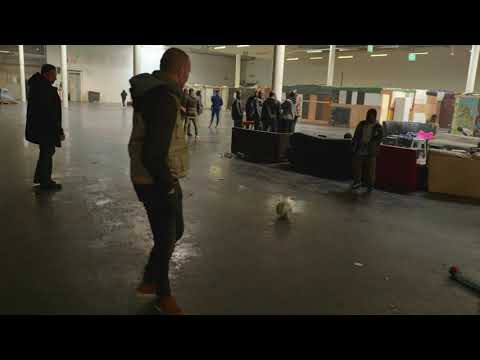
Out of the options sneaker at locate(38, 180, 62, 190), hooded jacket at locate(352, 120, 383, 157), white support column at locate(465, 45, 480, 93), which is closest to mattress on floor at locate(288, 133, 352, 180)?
hooded jacket at locate(352, 120, 383, 157)

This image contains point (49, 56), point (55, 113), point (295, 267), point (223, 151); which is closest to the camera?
point (295, 267)

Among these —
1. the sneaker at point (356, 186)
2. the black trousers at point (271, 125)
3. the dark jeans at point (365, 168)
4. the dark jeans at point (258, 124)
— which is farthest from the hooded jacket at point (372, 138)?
the dark jeans at point (258, 124)

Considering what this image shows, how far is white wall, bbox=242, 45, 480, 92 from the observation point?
2992 cm

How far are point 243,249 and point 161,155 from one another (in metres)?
2.13

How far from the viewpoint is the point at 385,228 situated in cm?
542

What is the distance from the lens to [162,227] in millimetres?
2840

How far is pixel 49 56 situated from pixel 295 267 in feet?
Answer: 123

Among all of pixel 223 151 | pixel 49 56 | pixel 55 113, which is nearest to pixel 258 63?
pixel 49 56

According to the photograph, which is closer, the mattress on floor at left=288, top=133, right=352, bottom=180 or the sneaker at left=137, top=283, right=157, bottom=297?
the sneaker at left=137, top=283, right=157, bottom=297

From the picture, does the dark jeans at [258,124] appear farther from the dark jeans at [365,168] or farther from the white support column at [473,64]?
the white support column at [473,64]

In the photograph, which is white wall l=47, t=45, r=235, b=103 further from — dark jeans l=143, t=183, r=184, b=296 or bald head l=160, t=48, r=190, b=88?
dark jeans l=143, t=183, r=184, b=296
